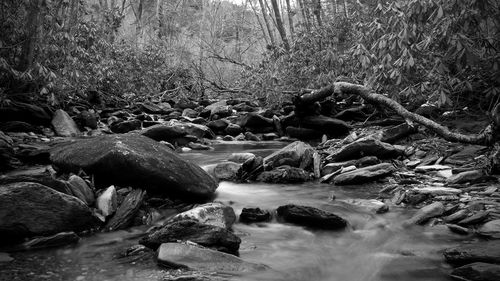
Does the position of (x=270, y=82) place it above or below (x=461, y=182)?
above

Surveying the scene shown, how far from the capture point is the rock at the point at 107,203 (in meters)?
3.96

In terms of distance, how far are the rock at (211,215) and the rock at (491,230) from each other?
219cm

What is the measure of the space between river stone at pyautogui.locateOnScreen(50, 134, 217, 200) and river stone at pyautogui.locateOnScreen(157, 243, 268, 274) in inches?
53.3

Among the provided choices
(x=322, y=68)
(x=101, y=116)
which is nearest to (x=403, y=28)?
(x=322, y=68)

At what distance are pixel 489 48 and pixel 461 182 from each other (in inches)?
58.8

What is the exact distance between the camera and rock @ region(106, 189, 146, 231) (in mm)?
3824

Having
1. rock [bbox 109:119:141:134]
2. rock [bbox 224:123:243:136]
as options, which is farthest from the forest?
rock [bbox 224:123:243:136]

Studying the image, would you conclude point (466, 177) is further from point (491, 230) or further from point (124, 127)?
point (124, 127)

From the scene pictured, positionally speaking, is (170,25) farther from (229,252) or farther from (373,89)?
(229,252)

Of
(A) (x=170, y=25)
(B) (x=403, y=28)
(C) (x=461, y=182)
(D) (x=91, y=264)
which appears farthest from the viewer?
(A) (x=170, y=25)

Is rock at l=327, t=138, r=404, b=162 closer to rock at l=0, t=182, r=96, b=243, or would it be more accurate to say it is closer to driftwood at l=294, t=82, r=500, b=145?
driftwood at l=294, t=82, r=500, b=145

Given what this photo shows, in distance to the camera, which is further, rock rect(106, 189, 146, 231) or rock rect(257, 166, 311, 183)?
rock rect(257, 166, 311, 183)

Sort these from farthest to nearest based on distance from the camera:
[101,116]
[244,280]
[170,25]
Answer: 1. [170,25]
2. [101,116]
3. [244,280]

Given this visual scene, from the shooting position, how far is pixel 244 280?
9.43ft
